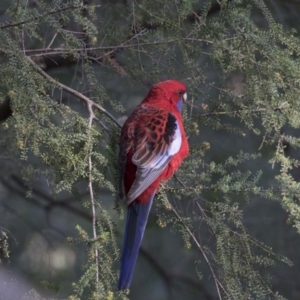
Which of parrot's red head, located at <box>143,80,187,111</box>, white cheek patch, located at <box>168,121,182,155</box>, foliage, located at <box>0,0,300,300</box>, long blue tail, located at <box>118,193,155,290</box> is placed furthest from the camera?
parrot's red head, located at <box>143,80,187,111</box>

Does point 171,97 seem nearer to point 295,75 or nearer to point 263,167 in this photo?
point 295,75

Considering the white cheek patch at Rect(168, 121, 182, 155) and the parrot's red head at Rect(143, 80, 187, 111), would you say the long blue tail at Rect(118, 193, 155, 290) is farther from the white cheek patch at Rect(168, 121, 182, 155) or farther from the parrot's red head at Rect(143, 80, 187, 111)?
the parrot's red head at Rect(143, 80, 187, 111)

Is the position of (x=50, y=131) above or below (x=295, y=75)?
below

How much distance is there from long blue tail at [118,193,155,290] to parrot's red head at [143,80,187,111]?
1.88ft

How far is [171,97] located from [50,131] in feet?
3.10

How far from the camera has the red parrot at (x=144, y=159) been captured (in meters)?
2.44

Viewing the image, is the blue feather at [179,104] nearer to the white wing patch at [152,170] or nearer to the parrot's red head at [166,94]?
the parrot's red head at [166,94]

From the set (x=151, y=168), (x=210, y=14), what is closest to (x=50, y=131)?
(x=151, y=168)

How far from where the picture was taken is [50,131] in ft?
7.03

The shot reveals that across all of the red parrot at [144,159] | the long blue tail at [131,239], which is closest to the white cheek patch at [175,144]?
the red parrot at [144,159]

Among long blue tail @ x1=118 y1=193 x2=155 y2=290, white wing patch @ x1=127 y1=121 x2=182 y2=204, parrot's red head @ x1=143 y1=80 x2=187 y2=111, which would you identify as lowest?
long blue tail @ x1=118 y1=193 x2=155 y2=290

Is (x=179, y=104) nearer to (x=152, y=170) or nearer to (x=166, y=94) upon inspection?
(x=166, y=94)

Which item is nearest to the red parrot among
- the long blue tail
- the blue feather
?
the long blue tail

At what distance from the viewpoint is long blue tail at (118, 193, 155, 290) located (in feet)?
7.29
